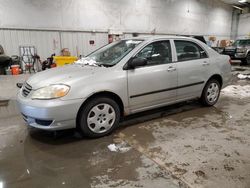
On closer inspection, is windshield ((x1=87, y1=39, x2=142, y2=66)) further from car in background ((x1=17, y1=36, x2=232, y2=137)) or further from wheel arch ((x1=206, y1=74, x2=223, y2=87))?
wheel arch ((x1=206, y1=74, x2=223, y2=87))

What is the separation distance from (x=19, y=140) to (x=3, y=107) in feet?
6.42

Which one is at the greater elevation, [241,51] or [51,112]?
[241,51]

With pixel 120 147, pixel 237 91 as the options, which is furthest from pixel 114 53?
pixel 237 91

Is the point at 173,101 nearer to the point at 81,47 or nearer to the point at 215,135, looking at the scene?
the point at 215,135

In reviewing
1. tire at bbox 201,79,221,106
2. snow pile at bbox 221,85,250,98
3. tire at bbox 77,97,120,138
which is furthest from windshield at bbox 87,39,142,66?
snow pile at bbox 221,85,250,98

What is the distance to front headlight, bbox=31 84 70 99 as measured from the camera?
2.46 metres

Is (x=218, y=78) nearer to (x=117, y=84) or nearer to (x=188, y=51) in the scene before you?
(x=188, y=51)

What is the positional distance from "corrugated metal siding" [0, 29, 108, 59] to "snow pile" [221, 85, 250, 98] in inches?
286

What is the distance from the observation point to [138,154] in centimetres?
239

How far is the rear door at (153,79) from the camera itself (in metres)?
2.98

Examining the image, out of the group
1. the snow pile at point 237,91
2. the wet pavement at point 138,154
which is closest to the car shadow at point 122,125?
the wet pavement at point 138,154

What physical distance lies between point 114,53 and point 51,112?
4.60ft

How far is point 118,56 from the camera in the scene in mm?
3088

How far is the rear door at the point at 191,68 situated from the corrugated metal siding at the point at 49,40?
25.2 ft
